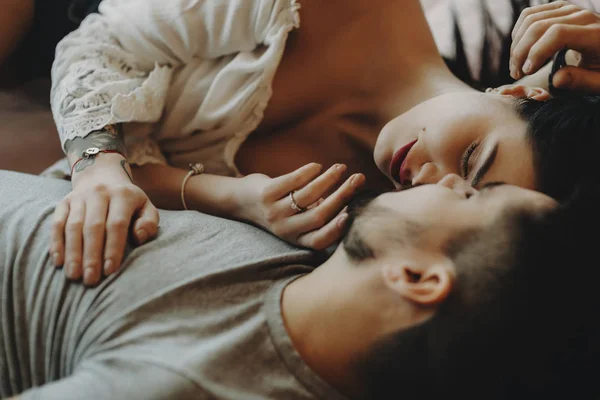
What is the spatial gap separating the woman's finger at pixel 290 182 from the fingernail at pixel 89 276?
301mm

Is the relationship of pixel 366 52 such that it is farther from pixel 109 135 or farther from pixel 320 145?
pixel 109 135

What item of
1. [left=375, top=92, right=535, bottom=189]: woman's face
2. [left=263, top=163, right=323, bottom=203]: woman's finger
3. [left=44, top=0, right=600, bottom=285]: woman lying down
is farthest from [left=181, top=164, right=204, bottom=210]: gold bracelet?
[left=375, top=92, right=535, bottom=189]: woman's face

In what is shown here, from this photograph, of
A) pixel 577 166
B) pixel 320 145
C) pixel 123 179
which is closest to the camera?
pixel 577 166

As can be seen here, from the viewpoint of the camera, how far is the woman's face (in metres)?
0.82

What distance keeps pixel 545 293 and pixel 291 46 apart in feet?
2.26

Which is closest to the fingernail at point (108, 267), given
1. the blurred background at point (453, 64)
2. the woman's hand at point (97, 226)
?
the woman's hand at point (97, 226)

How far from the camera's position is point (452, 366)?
1.99 feet

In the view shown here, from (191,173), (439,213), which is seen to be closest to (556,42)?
(439,213)

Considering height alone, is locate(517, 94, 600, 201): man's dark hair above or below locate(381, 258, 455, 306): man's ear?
above

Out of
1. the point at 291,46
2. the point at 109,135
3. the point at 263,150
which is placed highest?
the point at 291,46

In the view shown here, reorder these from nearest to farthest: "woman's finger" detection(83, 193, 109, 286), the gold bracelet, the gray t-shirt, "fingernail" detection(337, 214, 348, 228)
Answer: the gray t-shirt, "woman's finger" detection(83, 193, 109, 286), "fingernail" detection(337, 214, 348, 228), the gold bracelet

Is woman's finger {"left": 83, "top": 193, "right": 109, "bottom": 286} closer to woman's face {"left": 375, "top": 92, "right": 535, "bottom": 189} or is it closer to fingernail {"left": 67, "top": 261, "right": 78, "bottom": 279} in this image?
fingernail {"left": 67, "top": 261, "right": 78, "bottom": 279}

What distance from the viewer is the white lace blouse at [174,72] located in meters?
0.99

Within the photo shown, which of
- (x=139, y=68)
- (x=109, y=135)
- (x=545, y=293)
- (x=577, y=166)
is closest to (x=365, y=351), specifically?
(x=545, y=293)
